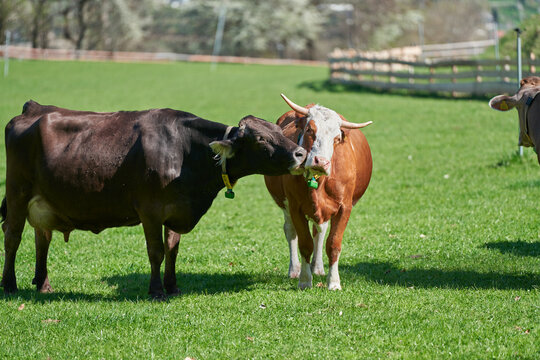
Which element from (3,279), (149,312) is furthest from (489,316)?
(3,279)

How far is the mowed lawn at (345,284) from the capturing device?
6.43 metres

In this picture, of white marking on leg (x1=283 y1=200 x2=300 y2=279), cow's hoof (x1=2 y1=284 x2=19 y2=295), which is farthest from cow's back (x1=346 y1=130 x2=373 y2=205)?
cow's hoof (x1=2 y1=284 x2=19 y2=295)

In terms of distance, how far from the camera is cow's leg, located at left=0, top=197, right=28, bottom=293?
838 centimetres

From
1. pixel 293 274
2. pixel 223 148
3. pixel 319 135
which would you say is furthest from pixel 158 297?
pixel 319 135

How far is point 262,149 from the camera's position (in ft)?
25.0

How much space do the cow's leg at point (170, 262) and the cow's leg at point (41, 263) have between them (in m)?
1.50

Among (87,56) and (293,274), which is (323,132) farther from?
(87,56)

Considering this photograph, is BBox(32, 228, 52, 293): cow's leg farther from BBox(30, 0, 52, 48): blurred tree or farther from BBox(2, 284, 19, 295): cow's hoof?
BBox(30, 0, 52, 48): blurred tree

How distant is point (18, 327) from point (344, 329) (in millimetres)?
3225

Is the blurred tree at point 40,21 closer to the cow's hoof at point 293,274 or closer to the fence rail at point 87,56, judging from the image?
the fence rail at point 87,56

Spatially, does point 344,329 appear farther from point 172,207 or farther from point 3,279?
point 3,279

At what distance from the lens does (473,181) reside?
48.4ft

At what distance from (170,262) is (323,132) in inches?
92.3

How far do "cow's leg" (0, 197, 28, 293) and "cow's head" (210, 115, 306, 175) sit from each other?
255cm
